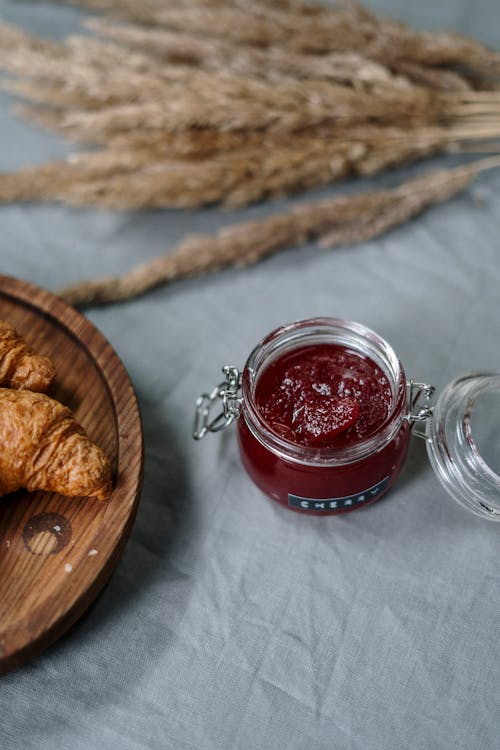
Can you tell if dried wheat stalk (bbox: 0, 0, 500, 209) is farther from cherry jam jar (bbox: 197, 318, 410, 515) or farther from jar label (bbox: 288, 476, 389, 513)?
jar label (bbox: 288, 476, 389, 513)

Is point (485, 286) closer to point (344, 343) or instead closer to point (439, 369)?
point (439, 369)

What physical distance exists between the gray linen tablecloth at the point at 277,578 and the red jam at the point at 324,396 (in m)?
0.28

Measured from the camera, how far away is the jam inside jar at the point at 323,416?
141cm

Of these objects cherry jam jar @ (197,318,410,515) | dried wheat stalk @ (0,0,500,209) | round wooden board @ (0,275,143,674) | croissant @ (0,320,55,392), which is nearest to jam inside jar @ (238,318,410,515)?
cherry jam jar @ (197,318,410,515)

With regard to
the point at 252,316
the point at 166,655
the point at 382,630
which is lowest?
the point at 166,655

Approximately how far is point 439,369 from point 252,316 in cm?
48

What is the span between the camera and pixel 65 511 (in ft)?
4.91

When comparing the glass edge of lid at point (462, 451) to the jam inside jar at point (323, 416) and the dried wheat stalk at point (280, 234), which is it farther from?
the dried wheat stalk at point (280, 234)

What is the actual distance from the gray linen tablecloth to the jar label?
0.30ft

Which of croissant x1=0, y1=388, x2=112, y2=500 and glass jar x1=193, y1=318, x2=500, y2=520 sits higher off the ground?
glass jar x1=193, y1=318, x2=500, y2=520

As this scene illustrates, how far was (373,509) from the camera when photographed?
5.36 ft

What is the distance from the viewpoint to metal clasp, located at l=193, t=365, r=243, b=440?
1.55m

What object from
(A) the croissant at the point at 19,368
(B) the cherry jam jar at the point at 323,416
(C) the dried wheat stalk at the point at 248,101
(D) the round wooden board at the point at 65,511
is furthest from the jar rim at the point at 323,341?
(C) the dried wheat stalk at the point at 248,101

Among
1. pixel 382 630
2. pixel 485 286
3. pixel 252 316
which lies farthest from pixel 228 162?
pixel 382 630
